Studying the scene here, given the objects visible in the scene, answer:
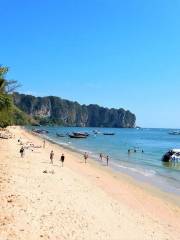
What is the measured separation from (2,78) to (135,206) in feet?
109

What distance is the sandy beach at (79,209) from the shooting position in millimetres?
18234

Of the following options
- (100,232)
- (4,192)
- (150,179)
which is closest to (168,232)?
(100,232)

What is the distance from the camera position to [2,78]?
54.8m

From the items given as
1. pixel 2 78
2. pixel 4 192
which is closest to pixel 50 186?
pixel 4 192

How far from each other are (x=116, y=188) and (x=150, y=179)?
10.0 m

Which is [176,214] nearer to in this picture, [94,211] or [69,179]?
[94,211]

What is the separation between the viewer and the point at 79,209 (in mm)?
22609

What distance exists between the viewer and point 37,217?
64.9 feet

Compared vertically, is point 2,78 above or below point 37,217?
above

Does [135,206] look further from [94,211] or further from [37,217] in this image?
[37,217]

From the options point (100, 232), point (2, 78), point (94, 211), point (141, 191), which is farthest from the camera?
point (2, 78)

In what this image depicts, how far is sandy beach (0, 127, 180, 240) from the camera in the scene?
18234mm

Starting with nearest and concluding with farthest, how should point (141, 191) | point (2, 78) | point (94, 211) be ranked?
1. point (94, 211)
2. point (141, 191)
3. point (2, 78)

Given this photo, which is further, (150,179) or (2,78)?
(2,78)
